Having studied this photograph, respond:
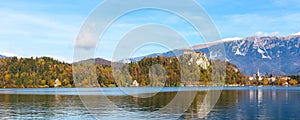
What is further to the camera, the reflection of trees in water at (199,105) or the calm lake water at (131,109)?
the reflection of trees in water at (199,105)

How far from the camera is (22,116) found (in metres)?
54.3

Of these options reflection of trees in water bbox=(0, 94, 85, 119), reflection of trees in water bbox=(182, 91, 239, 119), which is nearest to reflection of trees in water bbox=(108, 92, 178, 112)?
reflection of trees in water bbox=(182, 91, 239, 119)

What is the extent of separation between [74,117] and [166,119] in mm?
11426

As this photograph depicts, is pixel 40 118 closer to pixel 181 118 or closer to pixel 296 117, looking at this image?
pixel 181 118

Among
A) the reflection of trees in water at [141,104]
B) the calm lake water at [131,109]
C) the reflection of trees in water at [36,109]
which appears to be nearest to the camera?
the calm lake water at [131,109]

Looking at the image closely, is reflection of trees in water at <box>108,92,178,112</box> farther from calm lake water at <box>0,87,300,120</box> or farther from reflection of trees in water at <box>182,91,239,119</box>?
reflection of trees in water at <box>182,91,239,119</box>

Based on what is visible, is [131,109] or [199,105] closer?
[131,109]

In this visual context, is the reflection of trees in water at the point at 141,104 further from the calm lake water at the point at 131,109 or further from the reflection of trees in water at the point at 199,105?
the reflection of trees in water at the point at 199,105

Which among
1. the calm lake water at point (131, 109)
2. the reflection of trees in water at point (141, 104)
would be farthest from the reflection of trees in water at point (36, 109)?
the reflection of trees in water at point (141, 104)

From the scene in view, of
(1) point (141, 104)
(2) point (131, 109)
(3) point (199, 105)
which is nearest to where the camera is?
(2) point (131, 109)

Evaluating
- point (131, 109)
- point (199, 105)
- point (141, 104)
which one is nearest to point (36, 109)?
point (131, 109)

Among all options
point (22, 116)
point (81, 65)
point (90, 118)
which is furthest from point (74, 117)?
point (81, 65)

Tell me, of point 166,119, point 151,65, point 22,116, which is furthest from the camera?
point 151,65

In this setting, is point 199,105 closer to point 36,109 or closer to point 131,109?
point 131,109
